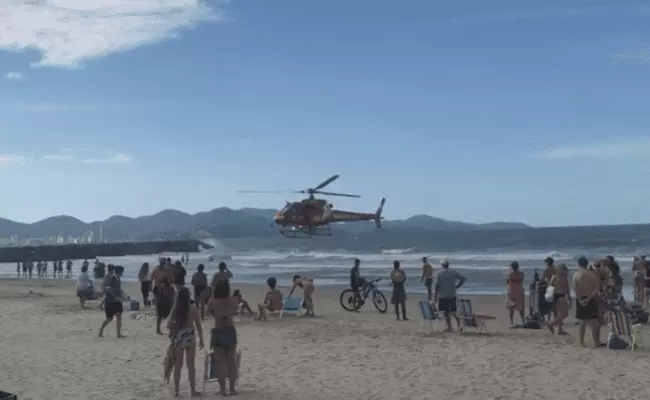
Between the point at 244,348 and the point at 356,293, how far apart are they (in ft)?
23.4

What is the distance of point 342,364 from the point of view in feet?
36.0

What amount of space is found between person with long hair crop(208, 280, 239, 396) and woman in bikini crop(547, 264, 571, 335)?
7276mm

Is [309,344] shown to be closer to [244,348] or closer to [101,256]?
[244,348]

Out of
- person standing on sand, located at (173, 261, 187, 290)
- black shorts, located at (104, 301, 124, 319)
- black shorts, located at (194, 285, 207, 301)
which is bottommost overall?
black shorts, located at (104, 301, 124, 319)

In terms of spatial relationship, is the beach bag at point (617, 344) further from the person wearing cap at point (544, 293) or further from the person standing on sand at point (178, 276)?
the person standing on sand at point (178, 276)

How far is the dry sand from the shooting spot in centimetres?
911

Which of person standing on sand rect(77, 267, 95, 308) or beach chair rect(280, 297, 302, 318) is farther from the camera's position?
person standing on sand rect(77, 267, 95, 308)

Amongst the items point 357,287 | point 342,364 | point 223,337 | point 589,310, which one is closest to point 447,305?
point 589,310

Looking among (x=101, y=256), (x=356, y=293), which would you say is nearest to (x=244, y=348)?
(x=356, y=293)

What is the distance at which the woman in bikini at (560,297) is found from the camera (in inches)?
536

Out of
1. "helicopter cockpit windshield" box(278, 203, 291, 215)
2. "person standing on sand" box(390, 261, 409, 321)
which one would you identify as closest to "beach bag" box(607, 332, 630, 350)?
"person standing on sand" box(390, 261, 409, 321)

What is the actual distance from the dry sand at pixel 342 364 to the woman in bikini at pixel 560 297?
1.29ft

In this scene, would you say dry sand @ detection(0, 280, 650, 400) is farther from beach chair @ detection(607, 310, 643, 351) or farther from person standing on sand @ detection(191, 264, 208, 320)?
person standing on sand @ detection(191, 264, 208, 320)

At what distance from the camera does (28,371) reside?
34.9ft
